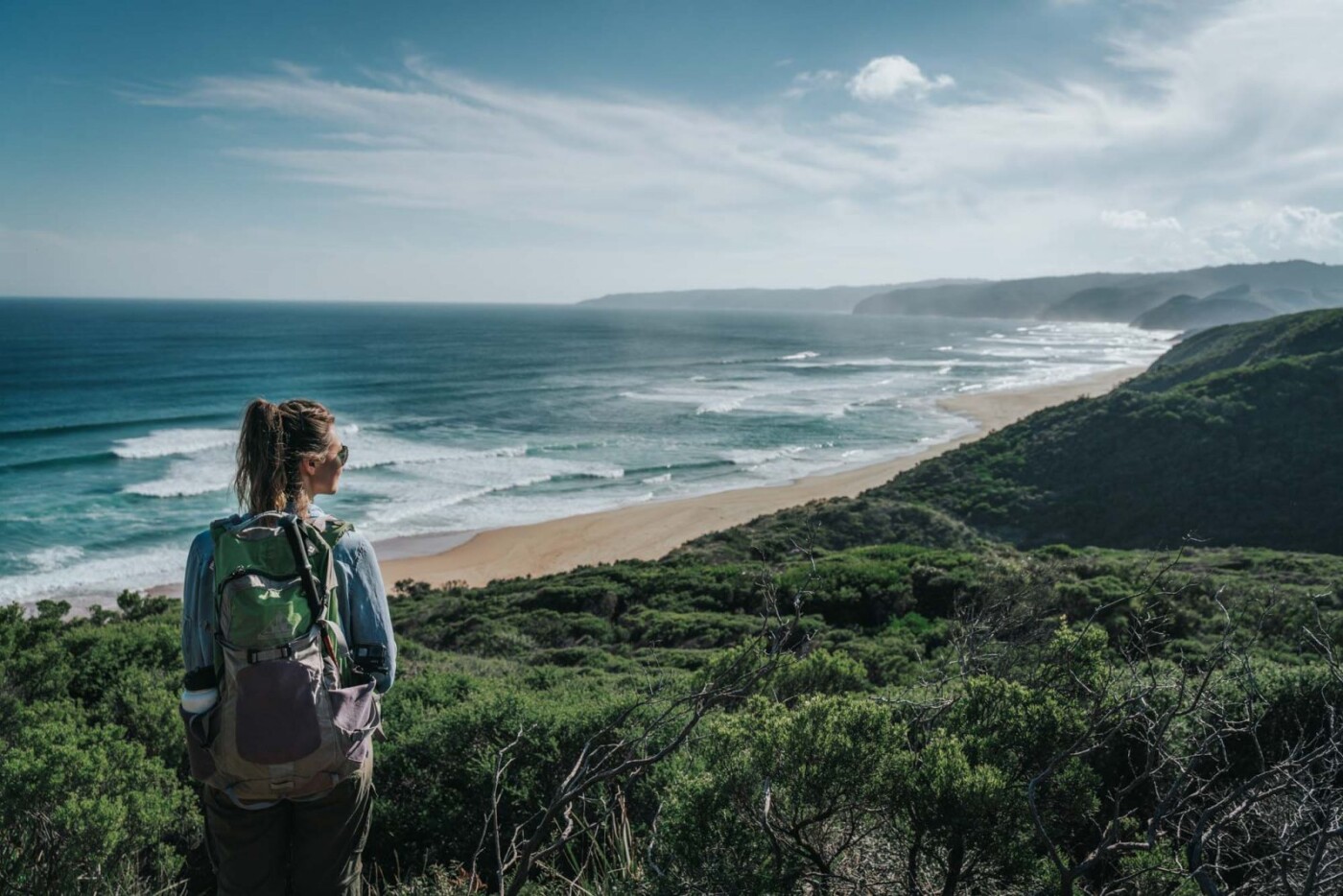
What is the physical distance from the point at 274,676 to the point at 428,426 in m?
38.8

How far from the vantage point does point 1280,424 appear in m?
22.1

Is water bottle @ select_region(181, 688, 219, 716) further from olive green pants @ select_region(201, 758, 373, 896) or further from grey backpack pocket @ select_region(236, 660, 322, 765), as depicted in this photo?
olive green pants @ select_region(201, 758, 373, 896)

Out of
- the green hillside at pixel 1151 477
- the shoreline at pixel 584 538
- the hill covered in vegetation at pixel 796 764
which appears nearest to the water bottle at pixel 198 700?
the hill covered in vegetation at pixel 796 764

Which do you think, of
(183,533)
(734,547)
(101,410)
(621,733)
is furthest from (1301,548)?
(101,410)

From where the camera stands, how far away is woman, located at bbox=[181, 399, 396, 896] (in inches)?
80.1

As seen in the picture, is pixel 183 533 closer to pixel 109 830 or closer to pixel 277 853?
pixel 109 830

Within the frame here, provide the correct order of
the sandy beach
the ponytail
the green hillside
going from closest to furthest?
the ponytail, the green hillside, the sandy beach

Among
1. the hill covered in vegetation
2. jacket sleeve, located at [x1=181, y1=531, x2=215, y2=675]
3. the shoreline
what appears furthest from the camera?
the shoreline

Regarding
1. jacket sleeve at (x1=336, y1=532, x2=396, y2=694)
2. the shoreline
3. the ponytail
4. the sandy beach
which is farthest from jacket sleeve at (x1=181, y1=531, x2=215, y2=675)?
the sandy beach

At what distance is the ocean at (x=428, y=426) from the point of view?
2420 centimetres

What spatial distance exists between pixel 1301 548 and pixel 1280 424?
19.5 ft

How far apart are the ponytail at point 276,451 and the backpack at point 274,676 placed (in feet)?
0.55

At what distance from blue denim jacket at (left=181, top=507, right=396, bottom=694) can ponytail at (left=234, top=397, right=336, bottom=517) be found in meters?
0.08

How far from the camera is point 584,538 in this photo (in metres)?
23.6
